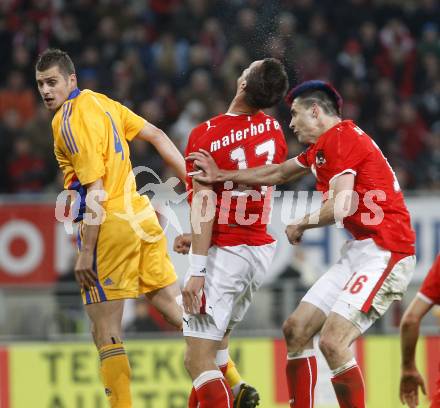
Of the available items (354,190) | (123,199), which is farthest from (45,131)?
(354,190)

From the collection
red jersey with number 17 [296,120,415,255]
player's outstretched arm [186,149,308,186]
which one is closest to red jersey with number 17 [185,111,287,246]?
player's outstretched arm [186,149,308,186]

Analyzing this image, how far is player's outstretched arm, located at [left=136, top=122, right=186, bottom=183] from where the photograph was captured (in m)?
6.67

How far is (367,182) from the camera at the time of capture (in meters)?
6.06

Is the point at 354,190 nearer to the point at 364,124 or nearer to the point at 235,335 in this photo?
the point at 235,335

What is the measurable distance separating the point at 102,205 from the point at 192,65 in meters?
6.51

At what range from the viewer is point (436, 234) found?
36.4 feet

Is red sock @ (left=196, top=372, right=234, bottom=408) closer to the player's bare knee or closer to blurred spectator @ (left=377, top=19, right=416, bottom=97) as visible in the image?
the player's bare knee

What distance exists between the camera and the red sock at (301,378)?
20.4 feet

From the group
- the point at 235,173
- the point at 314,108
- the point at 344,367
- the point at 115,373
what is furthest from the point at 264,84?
the point at 115,373

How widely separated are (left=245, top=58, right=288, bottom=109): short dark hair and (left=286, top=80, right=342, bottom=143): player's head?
0.56 ft

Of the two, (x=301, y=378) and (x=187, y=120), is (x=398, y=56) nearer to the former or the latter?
(x=187, y=120)

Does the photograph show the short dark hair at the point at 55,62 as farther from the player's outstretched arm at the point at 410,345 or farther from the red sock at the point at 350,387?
the player's outstretched arm at the point at 410,345

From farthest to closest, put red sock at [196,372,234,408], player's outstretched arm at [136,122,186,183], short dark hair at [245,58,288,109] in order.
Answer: player's outstretched arm at [136,122,186,183], short dark hair at [245,58,288,109], red sock at [196,372,234,408]

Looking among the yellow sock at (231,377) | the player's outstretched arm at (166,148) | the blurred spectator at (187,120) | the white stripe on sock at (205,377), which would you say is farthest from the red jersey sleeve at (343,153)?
the blurred spectator at (187,120)
